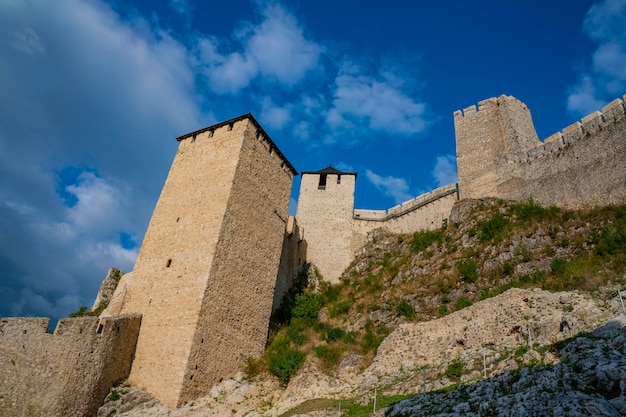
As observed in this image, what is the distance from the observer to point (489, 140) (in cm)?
2542

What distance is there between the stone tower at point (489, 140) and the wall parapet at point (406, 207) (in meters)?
1.52

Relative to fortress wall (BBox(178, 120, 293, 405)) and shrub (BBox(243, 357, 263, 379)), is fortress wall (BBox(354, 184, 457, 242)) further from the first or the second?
shrub (BBox(243, 357, 263, 379))

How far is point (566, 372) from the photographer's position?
799cm

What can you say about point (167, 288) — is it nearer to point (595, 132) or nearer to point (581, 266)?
point (581, 266)

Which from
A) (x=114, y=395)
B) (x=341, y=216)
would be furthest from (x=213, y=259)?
(x=341, y=216)

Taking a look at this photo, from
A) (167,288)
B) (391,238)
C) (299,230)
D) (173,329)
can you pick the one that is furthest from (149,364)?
(391,238)

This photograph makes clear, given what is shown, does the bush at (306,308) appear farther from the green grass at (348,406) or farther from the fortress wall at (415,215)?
the green grass at (348,406)

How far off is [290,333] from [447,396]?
9696 millimetres

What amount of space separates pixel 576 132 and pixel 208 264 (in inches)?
714

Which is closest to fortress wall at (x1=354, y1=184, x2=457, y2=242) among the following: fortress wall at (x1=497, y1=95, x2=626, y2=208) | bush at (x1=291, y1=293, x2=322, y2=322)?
fortress wall at (x1=497, y1=95, x2=626, y2=208)

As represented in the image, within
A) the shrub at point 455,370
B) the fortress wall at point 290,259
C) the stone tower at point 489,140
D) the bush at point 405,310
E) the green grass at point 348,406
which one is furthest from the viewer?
the stone tower at point 489,140

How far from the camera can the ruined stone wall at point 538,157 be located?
18.5 m

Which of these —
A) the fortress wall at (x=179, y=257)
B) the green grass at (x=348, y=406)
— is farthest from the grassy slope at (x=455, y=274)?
the fortress wall at (x=179, y=257)

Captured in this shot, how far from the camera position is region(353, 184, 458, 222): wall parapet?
26936mm
